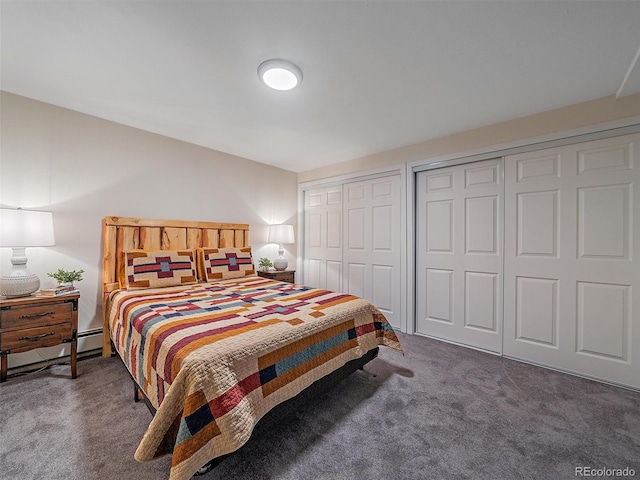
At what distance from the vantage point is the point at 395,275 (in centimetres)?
333

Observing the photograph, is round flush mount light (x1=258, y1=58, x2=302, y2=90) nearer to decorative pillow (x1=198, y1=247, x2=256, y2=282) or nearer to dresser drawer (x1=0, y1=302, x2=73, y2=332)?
decorative pillow (x1=198, y1=247, x2=256, y2=282)

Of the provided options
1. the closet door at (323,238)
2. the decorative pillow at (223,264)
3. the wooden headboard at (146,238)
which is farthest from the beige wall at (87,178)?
the closet door at (323,238)

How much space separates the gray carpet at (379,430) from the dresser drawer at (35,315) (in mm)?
469

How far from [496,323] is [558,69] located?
218 cm

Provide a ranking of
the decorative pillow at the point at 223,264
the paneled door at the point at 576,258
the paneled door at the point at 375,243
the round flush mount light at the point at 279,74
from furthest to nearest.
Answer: the paneled door at the point at 375,243, the decorative pillow at the point at 223,264, the paneled door at the point at 576,258, the round flush mount light at the point at 279,74

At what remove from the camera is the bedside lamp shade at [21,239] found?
6.18 feet

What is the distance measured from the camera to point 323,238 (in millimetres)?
4113

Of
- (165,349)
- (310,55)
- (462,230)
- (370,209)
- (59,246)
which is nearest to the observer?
(165,349)

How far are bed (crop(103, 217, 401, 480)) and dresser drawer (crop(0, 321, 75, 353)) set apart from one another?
1.03 ft

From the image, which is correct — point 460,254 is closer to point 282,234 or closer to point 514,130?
point 514,130

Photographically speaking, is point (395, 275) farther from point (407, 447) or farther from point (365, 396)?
point (407, 447)

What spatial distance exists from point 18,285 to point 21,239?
0.35 meters

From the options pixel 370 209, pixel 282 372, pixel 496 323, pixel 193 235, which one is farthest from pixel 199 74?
pixel 496 323

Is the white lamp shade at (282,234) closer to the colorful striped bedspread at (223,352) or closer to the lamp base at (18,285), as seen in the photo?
the colorful striped bedspread at (223,352)
